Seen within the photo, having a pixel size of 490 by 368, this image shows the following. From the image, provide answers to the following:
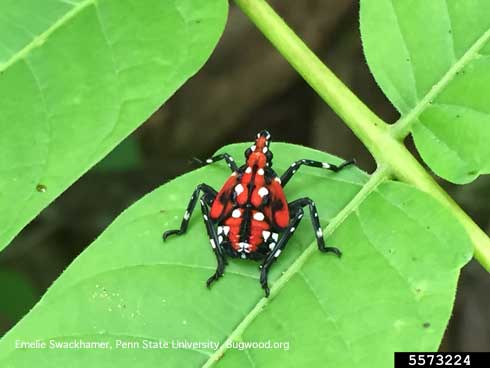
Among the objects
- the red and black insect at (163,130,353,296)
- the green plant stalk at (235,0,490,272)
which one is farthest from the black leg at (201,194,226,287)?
the green plant stalk at (235,0,490,272)

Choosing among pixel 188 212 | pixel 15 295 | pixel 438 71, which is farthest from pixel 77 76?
pixel 15 295

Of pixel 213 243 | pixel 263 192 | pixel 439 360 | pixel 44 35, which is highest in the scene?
pixel 44 35

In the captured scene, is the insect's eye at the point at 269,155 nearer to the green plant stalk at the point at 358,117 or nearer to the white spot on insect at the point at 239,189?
the white spot on insect at the point at 239,189

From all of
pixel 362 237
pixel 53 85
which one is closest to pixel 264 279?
pixel 362 237

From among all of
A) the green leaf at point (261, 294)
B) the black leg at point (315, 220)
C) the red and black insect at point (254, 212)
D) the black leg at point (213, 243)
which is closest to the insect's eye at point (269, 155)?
the red and black insect at point (254, 212)

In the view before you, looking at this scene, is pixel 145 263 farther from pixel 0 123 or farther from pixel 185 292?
pixel 0 123

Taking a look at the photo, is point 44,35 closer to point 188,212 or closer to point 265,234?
point 188,212

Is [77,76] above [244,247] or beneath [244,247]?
above

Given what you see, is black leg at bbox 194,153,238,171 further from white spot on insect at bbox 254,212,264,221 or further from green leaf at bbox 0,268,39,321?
green leaf at bbox 0,268,39,321
